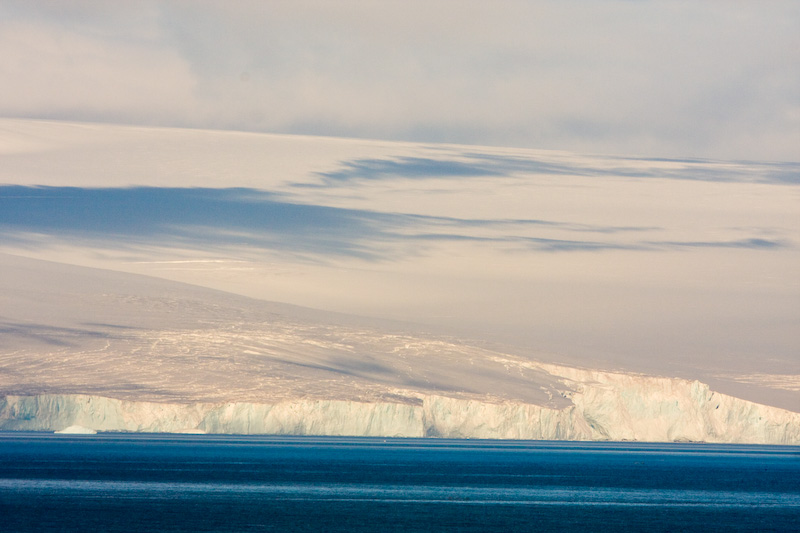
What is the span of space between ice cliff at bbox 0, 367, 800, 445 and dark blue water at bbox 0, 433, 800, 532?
85.8ft

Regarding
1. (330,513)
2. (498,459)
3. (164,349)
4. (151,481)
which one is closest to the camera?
(330,513)

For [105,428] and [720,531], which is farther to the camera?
[105,428]

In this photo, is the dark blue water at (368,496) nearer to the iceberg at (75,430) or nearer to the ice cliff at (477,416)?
the iceberg at (75,430)

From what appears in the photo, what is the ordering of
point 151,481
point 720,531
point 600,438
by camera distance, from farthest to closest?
point 600,438 → point 151,481 → point 720,531

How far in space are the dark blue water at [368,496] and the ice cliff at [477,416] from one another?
26.2 meters

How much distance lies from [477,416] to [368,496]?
71575mm

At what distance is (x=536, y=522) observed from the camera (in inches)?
1743

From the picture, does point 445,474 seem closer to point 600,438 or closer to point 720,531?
point 720,531

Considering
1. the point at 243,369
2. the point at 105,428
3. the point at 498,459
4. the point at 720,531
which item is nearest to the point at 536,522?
the point at 720,531

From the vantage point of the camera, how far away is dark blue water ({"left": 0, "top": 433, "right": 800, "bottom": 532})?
42.4 meters

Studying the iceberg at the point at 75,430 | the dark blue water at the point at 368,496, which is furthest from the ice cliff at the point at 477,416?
the dark blue water at the point at 368,496

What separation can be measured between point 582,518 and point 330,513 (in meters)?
12.0

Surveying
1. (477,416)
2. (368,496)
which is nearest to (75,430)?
(477,416)

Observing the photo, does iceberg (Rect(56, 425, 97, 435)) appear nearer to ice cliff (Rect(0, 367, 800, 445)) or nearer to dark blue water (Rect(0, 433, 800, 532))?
Answer: ice cliff (Rect(0, 367, 800, 445))
